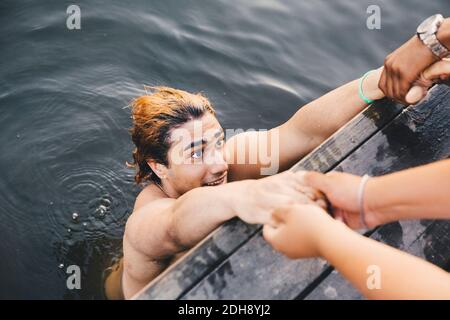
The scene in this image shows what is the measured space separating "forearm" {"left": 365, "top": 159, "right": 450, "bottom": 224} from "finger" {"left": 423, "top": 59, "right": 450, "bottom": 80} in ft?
3.33

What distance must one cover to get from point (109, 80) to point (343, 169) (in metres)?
3.62

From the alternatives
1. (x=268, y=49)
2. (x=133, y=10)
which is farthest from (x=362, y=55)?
(x=133, y=10)

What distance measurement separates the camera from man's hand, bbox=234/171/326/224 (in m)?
2.09

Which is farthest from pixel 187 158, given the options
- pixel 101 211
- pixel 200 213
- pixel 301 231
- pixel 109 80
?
pixel 109 80

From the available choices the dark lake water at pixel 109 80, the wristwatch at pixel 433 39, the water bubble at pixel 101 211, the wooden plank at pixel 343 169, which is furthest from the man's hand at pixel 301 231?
the water bubble at pixel 101 211

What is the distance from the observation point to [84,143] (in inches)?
191

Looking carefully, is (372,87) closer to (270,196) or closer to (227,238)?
(270,196)

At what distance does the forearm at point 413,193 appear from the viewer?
1.76 metres

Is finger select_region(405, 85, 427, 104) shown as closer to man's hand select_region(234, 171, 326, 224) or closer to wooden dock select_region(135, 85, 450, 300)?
wooden dock select_region(135, 85, 450, 300)

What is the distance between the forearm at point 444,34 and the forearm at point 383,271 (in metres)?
1.48

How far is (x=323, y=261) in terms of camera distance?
222cm

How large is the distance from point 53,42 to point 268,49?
264 centimetres

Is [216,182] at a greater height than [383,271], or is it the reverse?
[383,271]

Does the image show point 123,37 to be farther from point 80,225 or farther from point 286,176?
point 286,176
